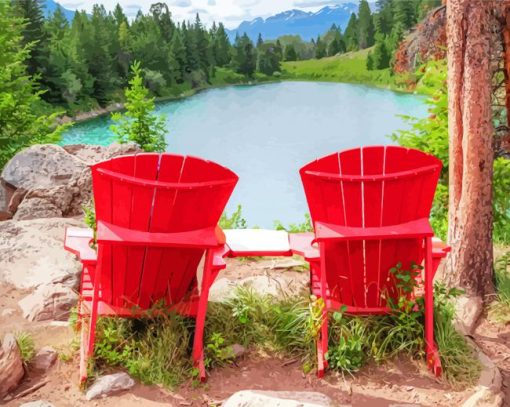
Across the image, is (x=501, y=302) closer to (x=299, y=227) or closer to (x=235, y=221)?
(x=235, y=221)

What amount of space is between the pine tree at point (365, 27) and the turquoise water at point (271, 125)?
3.35 metres

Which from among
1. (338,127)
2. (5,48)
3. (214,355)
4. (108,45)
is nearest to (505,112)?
(214,355)

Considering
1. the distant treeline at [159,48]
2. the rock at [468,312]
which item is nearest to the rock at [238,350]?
the rock at [468,312]

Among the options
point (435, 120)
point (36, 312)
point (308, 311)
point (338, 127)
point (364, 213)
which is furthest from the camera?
point (338, 127)

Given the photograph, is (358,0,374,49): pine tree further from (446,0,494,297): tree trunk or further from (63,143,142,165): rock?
(446,0,494,297): tree trunk

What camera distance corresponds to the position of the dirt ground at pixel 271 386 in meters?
2.78

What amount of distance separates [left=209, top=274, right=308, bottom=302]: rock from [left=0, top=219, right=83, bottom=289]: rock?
973 millimetres

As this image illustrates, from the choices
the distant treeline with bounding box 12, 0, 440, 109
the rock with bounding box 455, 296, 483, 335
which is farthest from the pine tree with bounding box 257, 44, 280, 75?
the rock with bounding box 455, 296, 483, 335

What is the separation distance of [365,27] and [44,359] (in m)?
34.4

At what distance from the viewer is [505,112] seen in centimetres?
573

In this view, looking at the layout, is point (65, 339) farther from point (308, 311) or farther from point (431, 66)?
point (431, 66)

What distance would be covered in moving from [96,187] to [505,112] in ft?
14.0

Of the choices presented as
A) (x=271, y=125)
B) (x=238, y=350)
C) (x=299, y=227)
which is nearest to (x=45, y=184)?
(x=299, y=227)

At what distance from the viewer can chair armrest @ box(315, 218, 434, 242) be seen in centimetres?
287
